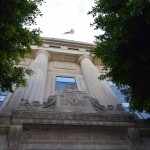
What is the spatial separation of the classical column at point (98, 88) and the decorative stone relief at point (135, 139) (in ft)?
8.03

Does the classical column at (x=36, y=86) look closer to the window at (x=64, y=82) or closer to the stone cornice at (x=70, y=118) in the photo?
the window at (x=64, y=82)

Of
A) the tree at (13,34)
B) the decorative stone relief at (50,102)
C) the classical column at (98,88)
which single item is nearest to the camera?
the tree at (13,34)

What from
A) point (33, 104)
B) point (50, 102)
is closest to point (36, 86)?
point (50, 102)

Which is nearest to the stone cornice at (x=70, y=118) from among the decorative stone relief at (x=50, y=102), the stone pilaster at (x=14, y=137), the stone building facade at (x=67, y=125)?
the stone building facade at (x=67, y=125)

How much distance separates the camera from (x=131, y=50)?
264 inches

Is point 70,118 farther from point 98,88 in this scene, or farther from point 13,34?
point 98,88

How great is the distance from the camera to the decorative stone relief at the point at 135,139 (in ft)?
24.4

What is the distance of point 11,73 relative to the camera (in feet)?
22.1

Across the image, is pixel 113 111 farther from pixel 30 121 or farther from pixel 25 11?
pixel 25 11

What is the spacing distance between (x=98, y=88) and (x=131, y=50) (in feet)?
17.0

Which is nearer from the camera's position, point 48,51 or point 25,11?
point 25,11

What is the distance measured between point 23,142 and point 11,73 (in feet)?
7.29

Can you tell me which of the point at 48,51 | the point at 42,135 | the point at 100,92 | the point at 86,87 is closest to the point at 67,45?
the point at 48,51

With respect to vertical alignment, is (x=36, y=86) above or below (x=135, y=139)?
above
